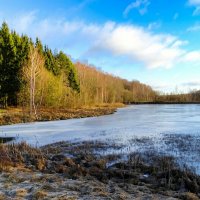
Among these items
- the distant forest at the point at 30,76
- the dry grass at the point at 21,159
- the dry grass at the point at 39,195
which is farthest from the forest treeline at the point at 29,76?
the dry grass at the point at 39,195

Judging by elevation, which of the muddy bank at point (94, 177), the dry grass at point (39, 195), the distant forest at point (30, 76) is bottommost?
the muddy bank at point (94, 177)

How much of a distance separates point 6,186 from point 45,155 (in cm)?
489

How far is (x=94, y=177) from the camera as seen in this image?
9.48m

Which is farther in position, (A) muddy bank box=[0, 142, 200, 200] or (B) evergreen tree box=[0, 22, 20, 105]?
(B) evergreen tree box=[0, 22, 20, 105]

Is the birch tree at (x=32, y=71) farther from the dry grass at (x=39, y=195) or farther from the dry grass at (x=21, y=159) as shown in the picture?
the dry grass at (x=39, y=195)

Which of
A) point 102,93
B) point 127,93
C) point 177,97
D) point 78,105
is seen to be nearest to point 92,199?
point 78,105

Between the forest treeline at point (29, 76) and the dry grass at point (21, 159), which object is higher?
the forest treeline at point (29, 76)

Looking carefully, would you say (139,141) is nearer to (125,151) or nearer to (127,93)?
(125,151)

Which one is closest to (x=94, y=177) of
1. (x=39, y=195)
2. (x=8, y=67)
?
(x=39, y=195)

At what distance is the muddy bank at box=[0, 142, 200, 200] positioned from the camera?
7.52 m

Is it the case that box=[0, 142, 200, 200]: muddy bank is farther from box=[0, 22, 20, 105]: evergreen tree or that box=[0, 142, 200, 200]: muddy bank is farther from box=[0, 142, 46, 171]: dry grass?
box=[0, 22, 20, 105]: evergreen tree

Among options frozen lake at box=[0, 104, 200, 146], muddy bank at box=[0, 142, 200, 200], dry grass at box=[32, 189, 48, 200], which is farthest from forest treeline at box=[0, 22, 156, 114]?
dry grass at box=[32, 189, 48, 200]

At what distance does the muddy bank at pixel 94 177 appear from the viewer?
24.7ft

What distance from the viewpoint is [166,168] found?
10.3 meters
